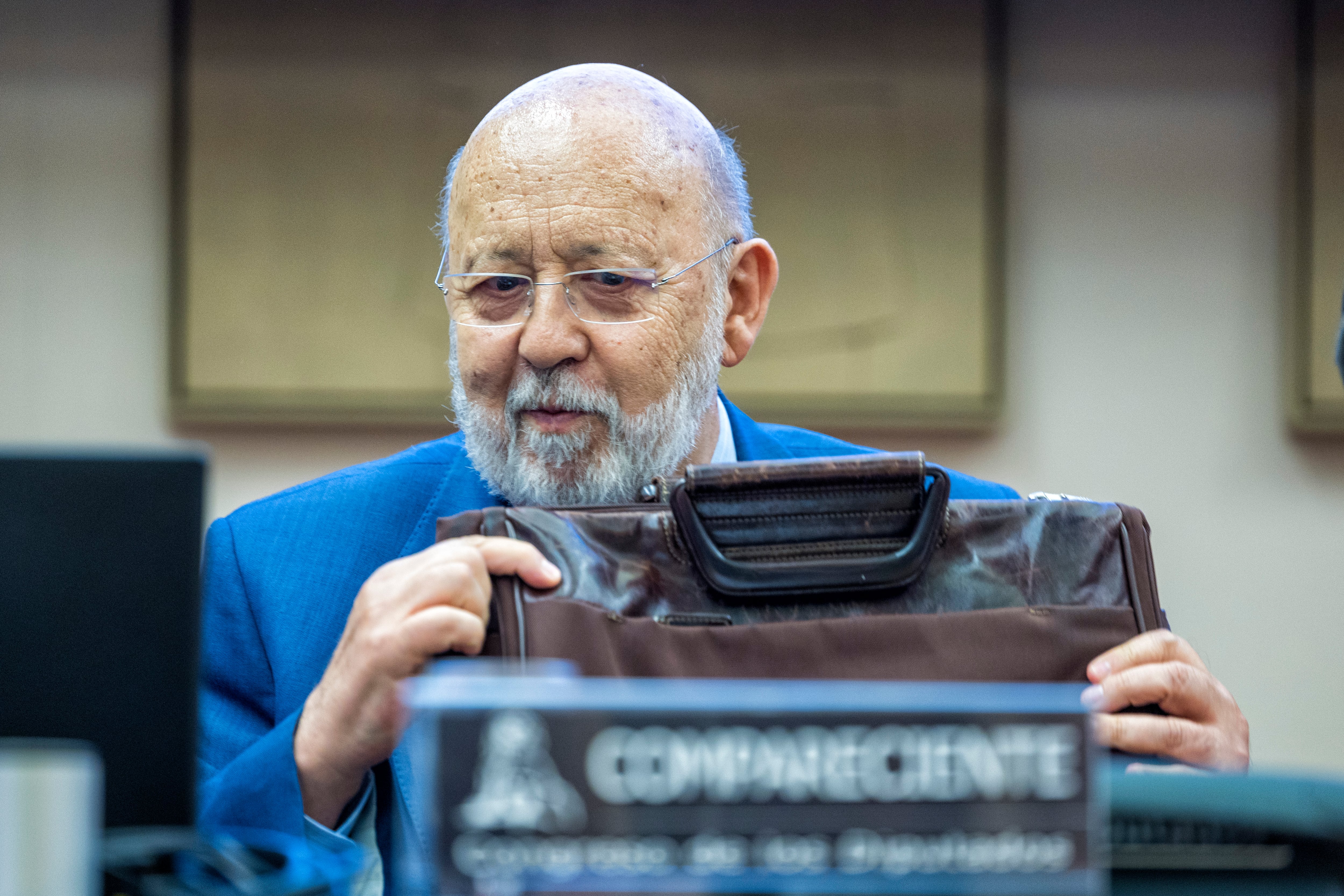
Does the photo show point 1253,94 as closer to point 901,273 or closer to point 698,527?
point 901,273

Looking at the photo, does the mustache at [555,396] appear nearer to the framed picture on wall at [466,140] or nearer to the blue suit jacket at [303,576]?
the blue suit jacket at [303,576]

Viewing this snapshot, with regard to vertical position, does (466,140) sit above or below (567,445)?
above

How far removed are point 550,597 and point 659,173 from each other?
0.67 meters

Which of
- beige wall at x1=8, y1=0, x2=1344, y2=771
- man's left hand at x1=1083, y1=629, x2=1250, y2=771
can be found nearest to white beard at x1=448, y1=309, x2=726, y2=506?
man's left hand at x1=1083, y1=629, x2=1250, y2=771

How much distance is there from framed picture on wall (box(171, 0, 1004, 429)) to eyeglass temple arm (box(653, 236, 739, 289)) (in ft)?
3.86

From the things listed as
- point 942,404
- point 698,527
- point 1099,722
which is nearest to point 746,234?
point 698,527

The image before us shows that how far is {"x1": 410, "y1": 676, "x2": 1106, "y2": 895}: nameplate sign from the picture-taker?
42 centimetres

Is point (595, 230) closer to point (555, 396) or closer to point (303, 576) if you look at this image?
point (555, 396)

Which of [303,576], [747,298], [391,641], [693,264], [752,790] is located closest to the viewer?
[752,790]

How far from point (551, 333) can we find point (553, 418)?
0.10 m

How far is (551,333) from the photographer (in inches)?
52.4

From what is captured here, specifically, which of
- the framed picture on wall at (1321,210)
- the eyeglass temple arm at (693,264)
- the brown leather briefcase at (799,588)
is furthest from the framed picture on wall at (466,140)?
the brown leather briefcase at (799,588)

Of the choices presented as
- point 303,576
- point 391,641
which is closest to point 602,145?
point 303,576

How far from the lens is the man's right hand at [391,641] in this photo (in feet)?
2.77
